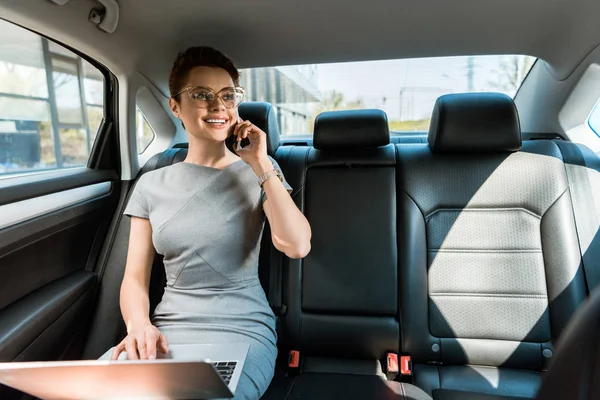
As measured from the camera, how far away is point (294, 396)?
1453mm

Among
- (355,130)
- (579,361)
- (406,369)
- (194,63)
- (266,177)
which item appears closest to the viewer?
(579,361)

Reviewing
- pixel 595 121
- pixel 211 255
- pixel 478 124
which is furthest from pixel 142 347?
pixel 595 121

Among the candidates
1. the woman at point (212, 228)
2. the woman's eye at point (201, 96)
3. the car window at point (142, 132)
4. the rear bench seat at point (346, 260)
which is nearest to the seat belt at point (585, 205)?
the rear bench seat at point (346, 260)

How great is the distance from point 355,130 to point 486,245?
74 centimetres

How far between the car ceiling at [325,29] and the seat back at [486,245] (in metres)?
0.33

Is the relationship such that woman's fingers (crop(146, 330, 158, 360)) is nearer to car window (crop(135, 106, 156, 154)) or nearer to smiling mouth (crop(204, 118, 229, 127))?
smiling mouth (crop(204, 118, 229, 127))

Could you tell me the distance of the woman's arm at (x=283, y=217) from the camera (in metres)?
1.33

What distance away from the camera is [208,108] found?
140cm

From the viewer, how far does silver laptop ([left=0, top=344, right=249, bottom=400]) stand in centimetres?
82

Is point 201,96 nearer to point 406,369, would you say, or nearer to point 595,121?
point 406,369

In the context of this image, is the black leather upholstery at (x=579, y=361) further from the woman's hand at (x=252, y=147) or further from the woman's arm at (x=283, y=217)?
the woman's hand at (x=252, y=147)

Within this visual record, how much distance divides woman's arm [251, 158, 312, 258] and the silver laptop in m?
0.50

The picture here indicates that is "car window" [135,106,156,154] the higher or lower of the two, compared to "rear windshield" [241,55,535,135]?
lower

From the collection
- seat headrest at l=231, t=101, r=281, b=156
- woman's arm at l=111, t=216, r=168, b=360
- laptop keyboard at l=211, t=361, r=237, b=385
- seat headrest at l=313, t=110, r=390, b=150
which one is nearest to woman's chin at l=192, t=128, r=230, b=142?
woman's arm at l=111, t=216, r=168, b=360
